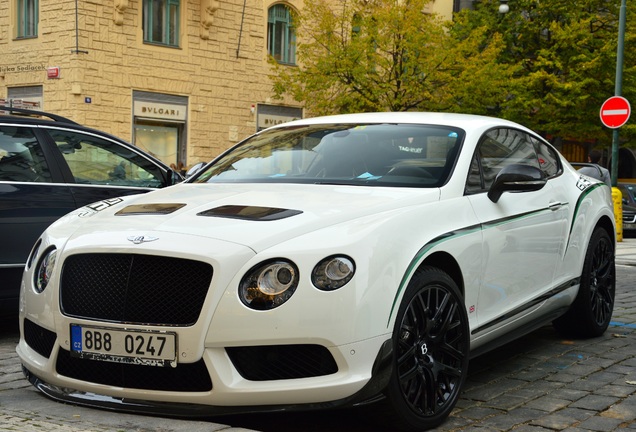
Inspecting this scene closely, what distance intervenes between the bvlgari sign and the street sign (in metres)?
11.3

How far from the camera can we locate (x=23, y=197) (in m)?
6.74

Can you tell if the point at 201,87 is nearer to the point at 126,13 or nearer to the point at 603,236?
the point at 126,13

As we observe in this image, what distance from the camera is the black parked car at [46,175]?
21.7 ft

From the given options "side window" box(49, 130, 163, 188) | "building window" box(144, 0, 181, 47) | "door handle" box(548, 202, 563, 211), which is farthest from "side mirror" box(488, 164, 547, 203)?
"building window" box(144, 0, 181, 47)

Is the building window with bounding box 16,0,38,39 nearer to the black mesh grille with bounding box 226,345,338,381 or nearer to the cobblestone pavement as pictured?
the cobblestone pavement

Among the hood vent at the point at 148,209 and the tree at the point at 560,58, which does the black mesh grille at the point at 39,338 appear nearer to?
the hood vent at the point at 148,209

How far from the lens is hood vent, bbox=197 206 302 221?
425cm

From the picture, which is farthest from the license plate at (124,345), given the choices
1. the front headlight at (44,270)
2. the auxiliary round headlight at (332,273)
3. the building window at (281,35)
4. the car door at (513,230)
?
the building window at (281,35)

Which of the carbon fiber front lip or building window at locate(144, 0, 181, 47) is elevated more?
building window at locate(144, 0, 181, 47)

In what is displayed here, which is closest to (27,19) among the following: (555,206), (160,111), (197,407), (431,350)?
(160,111)

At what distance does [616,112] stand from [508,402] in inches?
618

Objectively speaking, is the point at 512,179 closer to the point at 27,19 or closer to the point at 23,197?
the point at 23,197

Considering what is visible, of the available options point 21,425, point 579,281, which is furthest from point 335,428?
point 579,281

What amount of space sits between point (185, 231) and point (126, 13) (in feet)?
69.6
